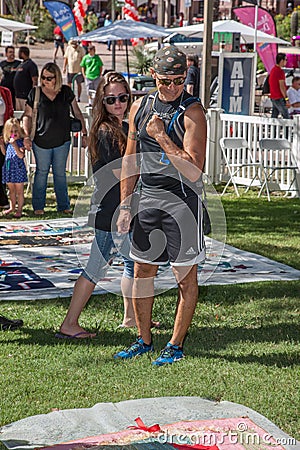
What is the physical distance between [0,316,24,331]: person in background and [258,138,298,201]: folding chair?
6957 millimetres

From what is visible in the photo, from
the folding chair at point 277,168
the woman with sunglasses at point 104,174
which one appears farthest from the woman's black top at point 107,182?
the folding chair at point 277,168

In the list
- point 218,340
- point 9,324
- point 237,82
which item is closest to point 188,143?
point 218,340

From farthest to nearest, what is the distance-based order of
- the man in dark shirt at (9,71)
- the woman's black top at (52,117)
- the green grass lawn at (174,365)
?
the man in dark shirt at (9,71) → the woman's black top at (52,117) → the green grass lawn at (174,365)

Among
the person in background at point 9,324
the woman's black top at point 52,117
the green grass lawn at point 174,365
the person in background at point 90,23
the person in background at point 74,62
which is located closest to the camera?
the green grass lawn at point 174,365

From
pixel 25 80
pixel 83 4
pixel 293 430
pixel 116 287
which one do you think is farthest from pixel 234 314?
pixel 83 4

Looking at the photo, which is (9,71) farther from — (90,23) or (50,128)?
(90,23)

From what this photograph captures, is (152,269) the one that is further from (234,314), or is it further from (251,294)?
(251,294)

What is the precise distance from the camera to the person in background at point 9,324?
20.9 ft

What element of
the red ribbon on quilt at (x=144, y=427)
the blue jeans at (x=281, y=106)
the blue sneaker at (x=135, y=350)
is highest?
the blue jeans at (x=281, y=106)

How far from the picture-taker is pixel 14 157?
11094 mm

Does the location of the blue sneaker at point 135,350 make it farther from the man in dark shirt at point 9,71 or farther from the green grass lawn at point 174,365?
the man in dark shirt at point 9,71

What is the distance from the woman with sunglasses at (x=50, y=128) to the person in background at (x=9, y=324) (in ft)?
15.6

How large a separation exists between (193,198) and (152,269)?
592 millimetres

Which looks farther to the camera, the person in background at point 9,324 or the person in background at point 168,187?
the person in background at point 9,324
